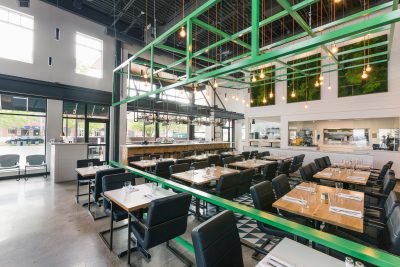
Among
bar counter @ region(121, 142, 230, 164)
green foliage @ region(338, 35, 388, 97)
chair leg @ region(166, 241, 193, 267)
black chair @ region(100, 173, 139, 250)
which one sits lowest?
chair leg @ region(166, 241, 193, 267)

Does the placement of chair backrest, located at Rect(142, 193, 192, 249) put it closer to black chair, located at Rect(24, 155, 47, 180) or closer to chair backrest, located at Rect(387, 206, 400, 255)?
chair backrest, located at Rect(387, 206, 400, 255)

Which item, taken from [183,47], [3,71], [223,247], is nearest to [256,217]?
[223,247]

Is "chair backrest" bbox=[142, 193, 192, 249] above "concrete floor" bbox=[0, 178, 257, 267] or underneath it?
above

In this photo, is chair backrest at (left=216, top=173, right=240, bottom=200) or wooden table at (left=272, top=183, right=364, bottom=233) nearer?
wooden table at (left=272, top=183, right=364, bottom=233)

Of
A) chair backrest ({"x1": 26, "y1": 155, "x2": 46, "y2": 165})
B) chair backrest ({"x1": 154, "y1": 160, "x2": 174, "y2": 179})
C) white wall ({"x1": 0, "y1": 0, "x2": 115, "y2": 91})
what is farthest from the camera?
chair backrest ({"x1": 26, "y1": 155, "x2": 46, "y2": 165})

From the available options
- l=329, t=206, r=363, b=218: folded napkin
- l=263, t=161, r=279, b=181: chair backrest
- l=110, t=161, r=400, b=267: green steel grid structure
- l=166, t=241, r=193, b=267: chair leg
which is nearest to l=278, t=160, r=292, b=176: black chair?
l=263, t=161, r=279, b=181: chair backrest

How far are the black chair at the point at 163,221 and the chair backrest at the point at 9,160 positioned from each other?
23.7 feet

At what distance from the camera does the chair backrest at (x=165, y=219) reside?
2.16 m

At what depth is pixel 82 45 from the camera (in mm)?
8367

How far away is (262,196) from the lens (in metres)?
2.77

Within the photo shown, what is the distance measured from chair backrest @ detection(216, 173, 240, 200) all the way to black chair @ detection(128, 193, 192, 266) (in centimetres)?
126

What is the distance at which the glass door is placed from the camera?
8656mm

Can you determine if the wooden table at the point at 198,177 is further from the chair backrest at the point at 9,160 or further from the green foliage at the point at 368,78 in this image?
the green foliage at the point at 368,78

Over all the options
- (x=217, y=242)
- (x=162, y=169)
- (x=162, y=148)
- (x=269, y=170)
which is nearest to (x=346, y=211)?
(x=217, y=242)
